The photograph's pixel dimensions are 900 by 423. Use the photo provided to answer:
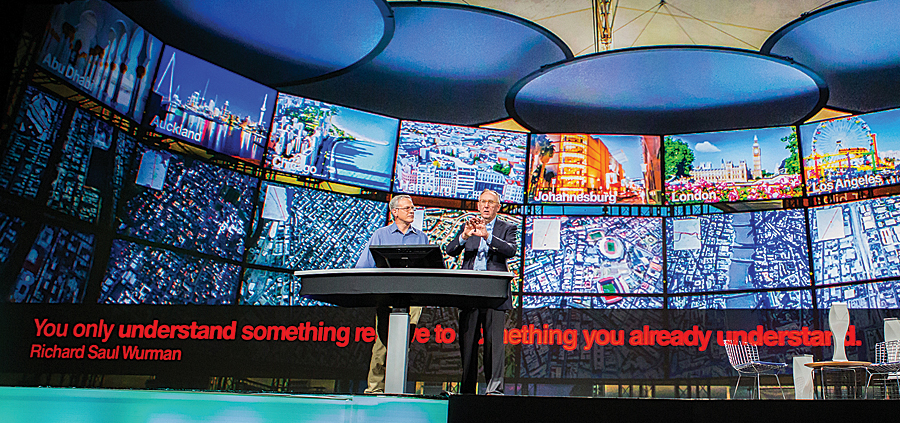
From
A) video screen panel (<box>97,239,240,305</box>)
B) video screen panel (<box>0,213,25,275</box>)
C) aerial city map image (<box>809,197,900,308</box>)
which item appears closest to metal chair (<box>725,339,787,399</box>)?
aerial city map image (<box>809,197,900,308</box>)

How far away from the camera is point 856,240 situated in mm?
6980

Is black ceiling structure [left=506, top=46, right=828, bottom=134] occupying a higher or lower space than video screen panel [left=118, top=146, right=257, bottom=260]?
higher

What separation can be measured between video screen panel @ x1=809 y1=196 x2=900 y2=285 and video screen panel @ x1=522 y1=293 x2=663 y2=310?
1726 mm

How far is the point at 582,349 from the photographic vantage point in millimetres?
5988

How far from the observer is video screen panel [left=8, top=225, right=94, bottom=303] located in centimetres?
544

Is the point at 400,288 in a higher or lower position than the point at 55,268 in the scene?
lower

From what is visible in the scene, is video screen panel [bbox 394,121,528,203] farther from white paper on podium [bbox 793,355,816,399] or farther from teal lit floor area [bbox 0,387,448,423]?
teal lit floor area [bbox 0,387,448,423]

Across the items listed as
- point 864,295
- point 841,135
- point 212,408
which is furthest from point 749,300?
point 212,408

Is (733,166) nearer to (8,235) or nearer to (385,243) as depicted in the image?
(385,243)

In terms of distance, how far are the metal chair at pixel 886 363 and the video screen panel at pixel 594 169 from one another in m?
2.60

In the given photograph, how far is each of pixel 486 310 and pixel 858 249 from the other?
16.1 ft

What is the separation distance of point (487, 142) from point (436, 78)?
3.01 ft

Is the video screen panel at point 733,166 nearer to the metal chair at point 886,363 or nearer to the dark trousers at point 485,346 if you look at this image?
the metal chair at point 886,363

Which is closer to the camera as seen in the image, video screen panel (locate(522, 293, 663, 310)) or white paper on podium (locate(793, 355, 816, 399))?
white paper on podium (locate(793, 355, 816, 399))
